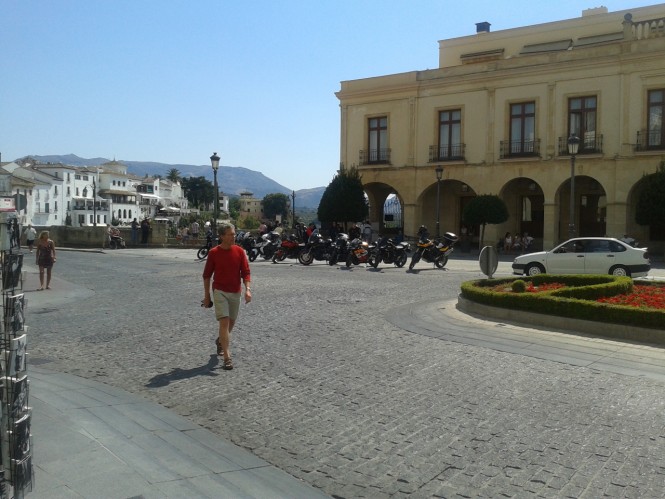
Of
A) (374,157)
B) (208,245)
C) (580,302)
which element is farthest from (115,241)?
(580,302)

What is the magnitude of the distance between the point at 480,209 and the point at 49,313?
84.4ft

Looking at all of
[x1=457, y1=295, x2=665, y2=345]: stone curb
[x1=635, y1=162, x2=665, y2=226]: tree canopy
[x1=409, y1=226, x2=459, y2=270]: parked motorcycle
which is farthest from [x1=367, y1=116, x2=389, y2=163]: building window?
[x1=457, y1=295, x2=665, y2=345]: stone curb

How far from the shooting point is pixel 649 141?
106 ft

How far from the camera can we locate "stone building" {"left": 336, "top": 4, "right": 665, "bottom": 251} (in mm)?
32875

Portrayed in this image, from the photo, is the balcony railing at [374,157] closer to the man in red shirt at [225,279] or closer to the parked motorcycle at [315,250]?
the parked motorcycle at [315,250]

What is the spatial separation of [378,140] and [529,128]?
9.37 m

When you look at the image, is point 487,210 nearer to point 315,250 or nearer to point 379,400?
point 315,250

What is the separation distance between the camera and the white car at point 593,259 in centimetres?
1895

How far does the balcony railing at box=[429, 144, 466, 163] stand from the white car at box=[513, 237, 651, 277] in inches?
752

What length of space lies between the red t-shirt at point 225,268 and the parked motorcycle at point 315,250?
17.0 m

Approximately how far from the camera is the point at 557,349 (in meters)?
9.17

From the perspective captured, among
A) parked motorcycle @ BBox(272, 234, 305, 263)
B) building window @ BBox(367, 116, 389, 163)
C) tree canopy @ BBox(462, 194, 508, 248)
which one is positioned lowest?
parked motorcycle @ BBox(272, 234, 305, 263)

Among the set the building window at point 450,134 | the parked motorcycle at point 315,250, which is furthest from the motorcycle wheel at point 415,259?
the building window at point 450,134

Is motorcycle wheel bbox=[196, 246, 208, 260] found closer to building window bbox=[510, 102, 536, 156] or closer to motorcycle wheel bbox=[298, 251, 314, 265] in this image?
motorcycle wheel bbox=[298, 251, 314, 265]
